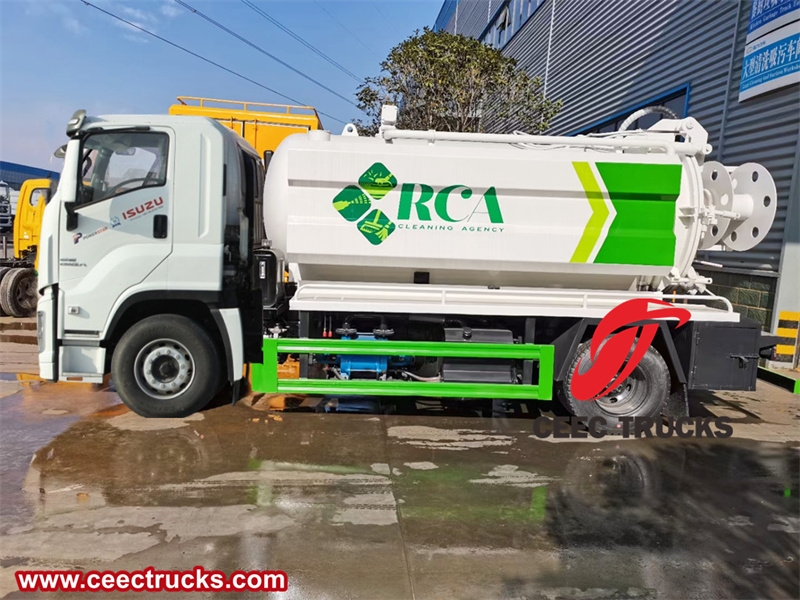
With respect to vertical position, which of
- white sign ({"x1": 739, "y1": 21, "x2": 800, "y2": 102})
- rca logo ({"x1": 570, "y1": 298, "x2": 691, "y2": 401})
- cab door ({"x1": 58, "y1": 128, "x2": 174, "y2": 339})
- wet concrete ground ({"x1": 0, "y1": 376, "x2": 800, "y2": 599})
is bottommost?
wet concrete ground ({"x1": 0, "y1": 376, "x2": 800, "y2": 599})

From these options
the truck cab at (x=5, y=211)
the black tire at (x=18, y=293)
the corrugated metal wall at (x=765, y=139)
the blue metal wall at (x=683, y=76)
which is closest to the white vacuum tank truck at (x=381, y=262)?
the corrugated metal wall at (x=765, y=139)

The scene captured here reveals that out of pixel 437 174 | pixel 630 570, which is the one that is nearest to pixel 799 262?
pixel 437 174

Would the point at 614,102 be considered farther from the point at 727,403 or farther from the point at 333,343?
the point at 333,343

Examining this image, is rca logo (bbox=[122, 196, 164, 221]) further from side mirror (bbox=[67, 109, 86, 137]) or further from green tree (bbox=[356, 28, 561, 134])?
green tree (bbox=[356, 28, 561, 134])

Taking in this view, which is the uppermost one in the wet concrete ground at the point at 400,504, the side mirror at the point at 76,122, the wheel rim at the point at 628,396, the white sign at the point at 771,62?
the white sign at the point at 771,62

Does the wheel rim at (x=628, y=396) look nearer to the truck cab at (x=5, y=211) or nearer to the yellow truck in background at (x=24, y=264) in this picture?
the yellow truck in background at (x=24, y=264)

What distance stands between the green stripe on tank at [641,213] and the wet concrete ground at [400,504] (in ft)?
5.66

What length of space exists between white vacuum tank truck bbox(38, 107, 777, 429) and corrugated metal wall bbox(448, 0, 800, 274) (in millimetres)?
3182

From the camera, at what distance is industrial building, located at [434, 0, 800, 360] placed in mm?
7637

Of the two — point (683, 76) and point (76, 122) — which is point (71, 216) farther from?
point (683, 76)

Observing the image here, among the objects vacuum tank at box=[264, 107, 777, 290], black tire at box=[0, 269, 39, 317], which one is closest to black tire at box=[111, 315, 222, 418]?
vacuum tank at box=[264, 107, 777, 290]

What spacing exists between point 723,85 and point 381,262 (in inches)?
281

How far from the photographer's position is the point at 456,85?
41.9 ft

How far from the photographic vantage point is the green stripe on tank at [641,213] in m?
5.01
